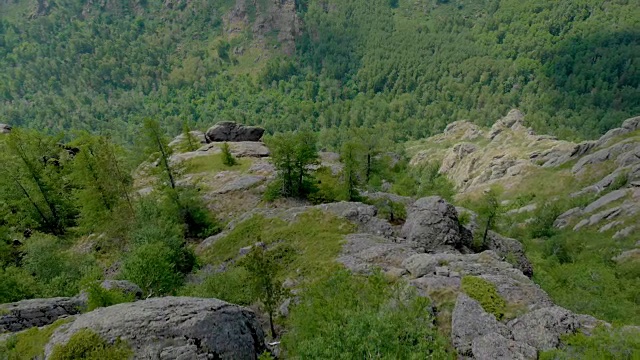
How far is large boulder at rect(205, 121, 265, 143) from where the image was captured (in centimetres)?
13538

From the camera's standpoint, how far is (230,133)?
137000 millimetres

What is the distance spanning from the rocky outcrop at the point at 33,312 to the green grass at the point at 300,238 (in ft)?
76.8

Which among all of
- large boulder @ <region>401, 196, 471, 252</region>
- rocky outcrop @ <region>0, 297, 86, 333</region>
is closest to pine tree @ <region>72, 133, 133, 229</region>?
rocky outcrop @ <region>0, 297, 86, 333</region>

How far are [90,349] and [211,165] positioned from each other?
284 ft

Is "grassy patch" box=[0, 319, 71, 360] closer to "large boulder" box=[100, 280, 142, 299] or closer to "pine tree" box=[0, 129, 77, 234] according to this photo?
"large boulder" box=[100, 280, 142, 299]

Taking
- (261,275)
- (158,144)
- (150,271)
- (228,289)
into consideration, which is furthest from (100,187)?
(261,275)

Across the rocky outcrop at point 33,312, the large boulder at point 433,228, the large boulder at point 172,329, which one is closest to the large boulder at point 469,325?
the large boulder at point 172,329

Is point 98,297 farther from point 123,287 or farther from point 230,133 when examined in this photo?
point 230,133

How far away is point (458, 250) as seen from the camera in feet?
178

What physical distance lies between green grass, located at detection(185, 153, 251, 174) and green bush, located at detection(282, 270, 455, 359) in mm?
77110

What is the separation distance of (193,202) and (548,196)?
164 meters

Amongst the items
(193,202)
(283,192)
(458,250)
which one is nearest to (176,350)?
(458,250)

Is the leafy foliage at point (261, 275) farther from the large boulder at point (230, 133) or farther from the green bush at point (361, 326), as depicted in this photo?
the large boulder at point (230, 133)

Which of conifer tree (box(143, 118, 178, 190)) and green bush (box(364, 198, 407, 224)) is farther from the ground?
conifer tree (box(143, 118, 178, 190))
